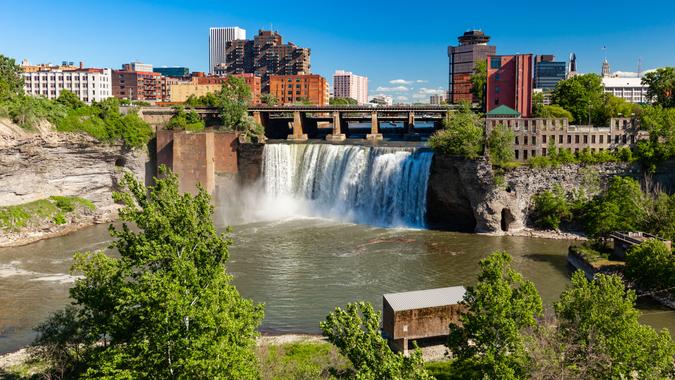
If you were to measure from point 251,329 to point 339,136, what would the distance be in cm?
6155

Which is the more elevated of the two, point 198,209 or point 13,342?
point 198,209

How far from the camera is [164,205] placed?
1769cm

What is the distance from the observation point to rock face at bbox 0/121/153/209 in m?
50.6

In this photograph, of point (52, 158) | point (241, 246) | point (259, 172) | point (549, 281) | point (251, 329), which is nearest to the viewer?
point (251, 329)

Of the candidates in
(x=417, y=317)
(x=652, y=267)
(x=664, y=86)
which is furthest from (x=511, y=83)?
(x=417, y=317)

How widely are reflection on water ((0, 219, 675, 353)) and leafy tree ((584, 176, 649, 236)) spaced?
11.0 feet

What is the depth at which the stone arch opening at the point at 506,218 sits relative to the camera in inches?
1939

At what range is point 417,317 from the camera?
25125 millimetres

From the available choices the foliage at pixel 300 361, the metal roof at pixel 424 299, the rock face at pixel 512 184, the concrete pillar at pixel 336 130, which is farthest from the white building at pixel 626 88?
the foliage at pixel 300 361

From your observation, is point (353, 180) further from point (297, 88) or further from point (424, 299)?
point (297, 88)

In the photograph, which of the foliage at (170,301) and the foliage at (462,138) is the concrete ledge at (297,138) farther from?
the foliage at (170,301)

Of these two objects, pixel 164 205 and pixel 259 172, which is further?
pixel 259 172

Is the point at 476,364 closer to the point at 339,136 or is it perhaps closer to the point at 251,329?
the point at 251,329

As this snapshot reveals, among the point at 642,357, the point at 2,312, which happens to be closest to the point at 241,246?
the point at 2,312
